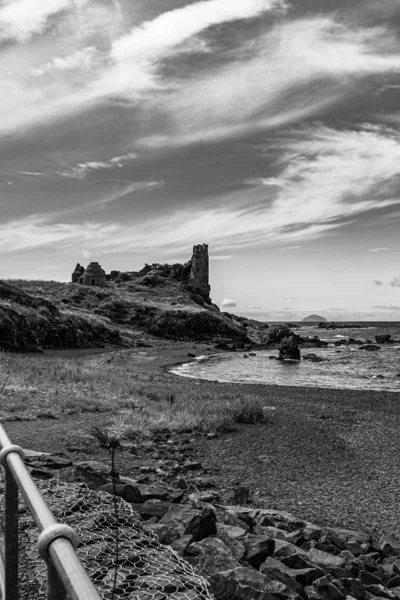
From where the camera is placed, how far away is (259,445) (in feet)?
48.3

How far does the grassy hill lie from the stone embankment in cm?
4475

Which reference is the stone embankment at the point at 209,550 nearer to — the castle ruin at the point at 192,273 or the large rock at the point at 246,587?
the large rock at the point at 246,587

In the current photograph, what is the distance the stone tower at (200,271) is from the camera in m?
145

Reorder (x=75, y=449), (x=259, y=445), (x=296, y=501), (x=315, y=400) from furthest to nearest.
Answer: (x=315, y=400) → (x=259, y=445) → (x=75, y=449) → (x=296, y=501)

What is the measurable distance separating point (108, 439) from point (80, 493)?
6.13 m

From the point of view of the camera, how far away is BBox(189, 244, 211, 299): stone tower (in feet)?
475

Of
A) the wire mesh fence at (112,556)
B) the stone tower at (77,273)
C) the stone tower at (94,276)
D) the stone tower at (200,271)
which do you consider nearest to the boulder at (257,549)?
the wire mesh fence at (112,556)

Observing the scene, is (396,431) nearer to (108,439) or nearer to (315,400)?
(315,400)

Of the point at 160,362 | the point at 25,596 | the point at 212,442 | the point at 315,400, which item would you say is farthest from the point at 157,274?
the point at 25,596

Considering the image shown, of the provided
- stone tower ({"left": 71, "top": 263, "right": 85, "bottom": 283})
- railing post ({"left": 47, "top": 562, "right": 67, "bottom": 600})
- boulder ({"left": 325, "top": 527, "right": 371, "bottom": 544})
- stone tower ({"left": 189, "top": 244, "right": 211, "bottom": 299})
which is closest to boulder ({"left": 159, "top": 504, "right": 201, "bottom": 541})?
boulder ({"left": 325, "top": 527, "right": 371, "bottom": 544})

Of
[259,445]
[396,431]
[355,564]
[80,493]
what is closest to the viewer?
[355,564]


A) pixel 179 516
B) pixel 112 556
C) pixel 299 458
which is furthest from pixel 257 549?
pixel 299 458

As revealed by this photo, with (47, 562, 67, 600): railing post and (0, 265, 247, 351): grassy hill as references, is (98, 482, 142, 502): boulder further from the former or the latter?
(0, 265, 247, 351): grassy hill

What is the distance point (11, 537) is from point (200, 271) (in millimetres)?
145651
